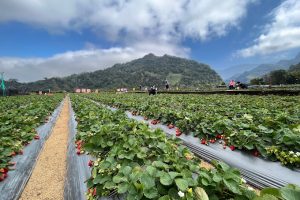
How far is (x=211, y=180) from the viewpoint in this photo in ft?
7.48

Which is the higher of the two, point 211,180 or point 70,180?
point 211,180

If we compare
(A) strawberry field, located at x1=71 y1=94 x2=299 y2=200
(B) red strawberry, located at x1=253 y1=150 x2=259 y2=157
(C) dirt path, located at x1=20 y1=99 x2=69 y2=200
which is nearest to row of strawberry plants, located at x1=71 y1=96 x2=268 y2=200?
(A) strawberry field, located at x1=71 y1=94 x2=299 y2=200

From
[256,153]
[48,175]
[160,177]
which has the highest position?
[160,177]

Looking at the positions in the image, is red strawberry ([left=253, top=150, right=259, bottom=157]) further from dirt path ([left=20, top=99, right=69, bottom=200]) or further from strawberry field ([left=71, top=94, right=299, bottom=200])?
dirt path ([left=20, top=99, right=69, bottom=200])

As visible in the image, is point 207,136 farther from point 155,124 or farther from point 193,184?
point 193,184

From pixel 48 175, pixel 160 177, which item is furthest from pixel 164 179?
pixel 48 175

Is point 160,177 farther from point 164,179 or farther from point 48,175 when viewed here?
point 48,175

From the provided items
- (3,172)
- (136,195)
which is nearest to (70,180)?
(3,172)

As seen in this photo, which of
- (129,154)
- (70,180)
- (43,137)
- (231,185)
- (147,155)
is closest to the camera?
(231,185)

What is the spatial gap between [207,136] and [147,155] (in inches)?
102

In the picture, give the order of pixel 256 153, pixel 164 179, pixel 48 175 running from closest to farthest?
pixel 164 179, pixel 256 153, pixel 48 175

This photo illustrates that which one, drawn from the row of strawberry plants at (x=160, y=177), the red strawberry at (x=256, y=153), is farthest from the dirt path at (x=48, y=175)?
the red strawberry at (x=256, y=153)

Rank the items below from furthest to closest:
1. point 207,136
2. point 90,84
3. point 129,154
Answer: point 90,84 → point 207,136 → point 129,154

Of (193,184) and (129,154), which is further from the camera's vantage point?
(129,154)
